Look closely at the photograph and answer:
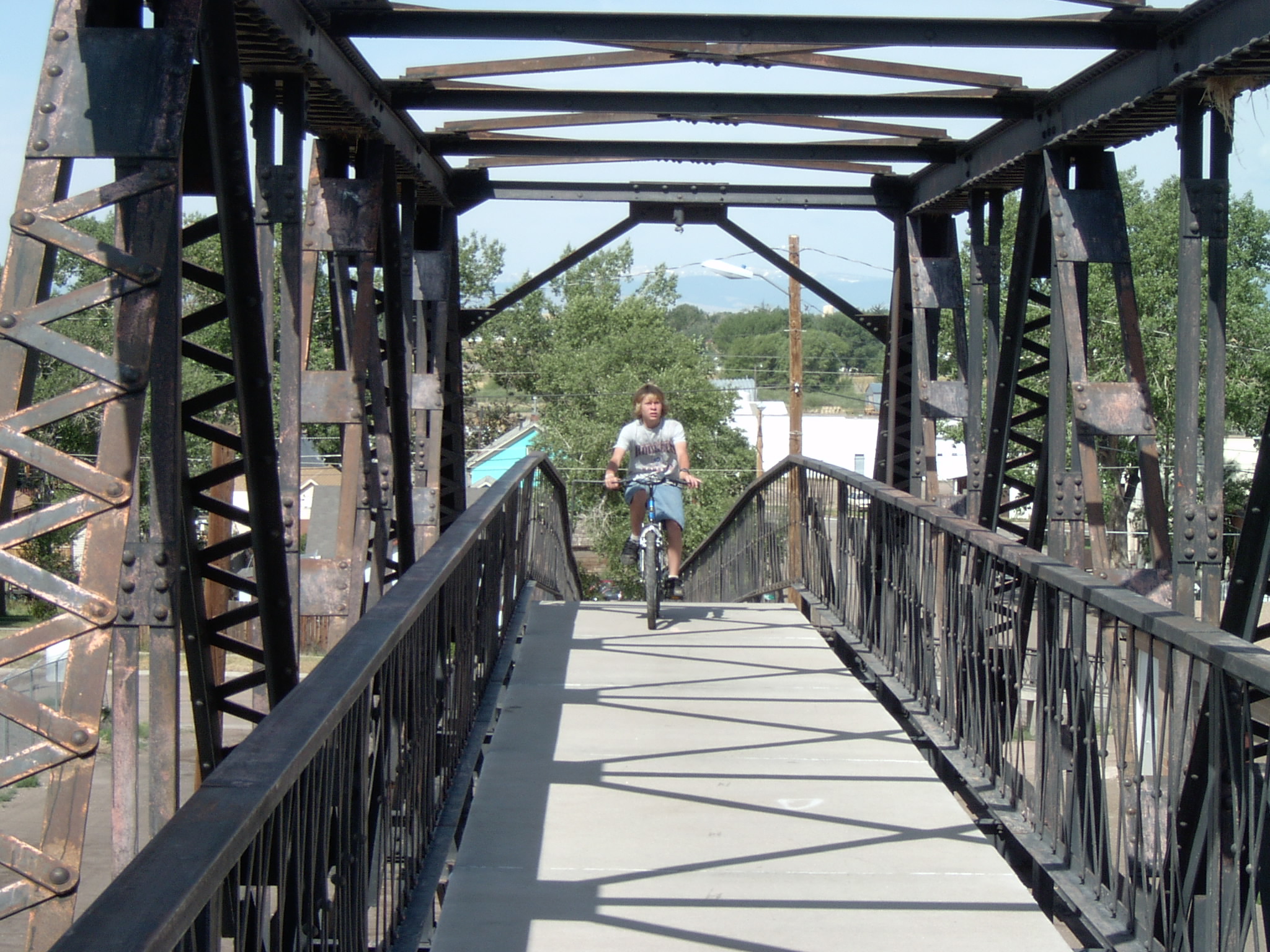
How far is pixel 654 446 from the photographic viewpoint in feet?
35.3

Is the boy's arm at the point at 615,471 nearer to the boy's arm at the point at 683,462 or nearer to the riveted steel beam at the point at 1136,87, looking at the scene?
the boy's arm at the point at 683,462

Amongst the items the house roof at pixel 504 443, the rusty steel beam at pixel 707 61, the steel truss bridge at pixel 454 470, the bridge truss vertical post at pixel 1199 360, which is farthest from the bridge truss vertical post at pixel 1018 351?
the house roof at pixel 504 443

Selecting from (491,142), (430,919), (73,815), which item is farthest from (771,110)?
(73,815)

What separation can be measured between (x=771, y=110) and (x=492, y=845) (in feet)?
19.9

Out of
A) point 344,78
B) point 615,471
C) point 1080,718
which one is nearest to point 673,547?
point 615,471

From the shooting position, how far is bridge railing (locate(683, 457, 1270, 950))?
3484 millimetres

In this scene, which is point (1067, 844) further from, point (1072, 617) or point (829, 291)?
point (829, 291)

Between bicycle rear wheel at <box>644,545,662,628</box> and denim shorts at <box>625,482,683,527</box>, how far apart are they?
49cm

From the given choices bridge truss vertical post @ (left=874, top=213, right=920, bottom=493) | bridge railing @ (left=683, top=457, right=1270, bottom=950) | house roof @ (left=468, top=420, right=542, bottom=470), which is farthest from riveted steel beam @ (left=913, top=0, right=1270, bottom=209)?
house roof @ (left=468, top=420, right=542, bottom=470)

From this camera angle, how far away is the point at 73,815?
3.32 metres

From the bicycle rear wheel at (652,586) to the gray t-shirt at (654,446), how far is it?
75 cm

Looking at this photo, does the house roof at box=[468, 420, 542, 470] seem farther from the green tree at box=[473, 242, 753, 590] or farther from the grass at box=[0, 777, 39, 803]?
the grass at box=[0, 777, 39, 803]

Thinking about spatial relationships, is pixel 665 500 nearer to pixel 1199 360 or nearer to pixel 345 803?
pixel 1199 360

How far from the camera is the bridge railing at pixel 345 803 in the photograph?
1.91 metres
